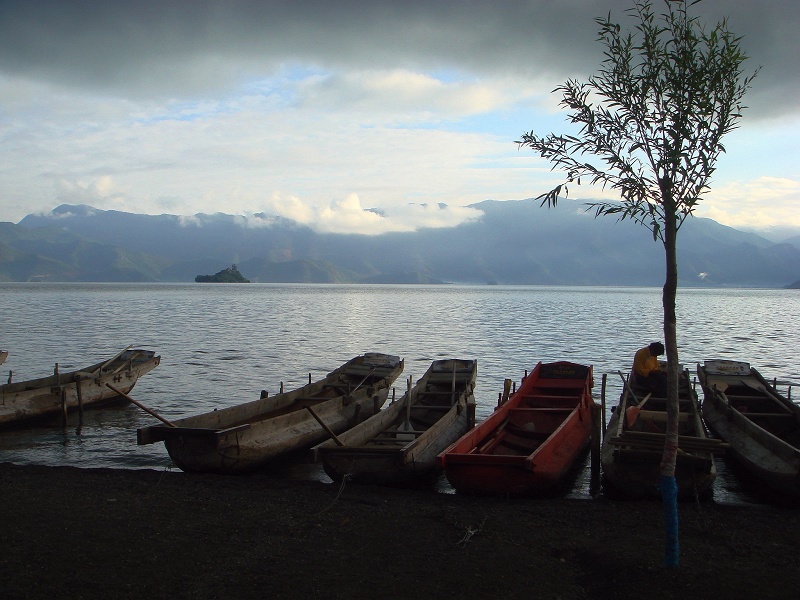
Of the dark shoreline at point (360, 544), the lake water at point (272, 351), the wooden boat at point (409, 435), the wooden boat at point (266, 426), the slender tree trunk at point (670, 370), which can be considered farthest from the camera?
the lake water at point (272, 351)

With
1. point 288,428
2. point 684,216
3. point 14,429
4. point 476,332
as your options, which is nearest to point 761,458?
point 684,216

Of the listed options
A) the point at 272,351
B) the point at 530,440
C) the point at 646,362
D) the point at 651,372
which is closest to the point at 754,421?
the point at 651,372

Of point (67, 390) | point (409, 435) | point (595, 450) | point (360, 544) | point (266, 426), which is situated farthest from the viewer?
point (67, 390)

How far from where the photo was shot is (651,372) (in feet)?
60.6

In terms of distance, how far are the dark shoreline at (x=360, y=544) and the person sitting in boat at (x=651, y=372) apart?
5.40 meters

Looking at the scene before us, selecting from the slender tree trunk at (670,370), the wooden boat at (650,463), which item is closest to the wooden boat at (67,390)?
the wooden boat at (650,463)

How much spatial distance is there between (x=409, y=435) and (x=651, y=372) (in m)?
7.17

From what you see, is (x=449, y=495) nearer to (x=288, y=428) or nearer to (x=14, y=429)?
(x=288, y=428)

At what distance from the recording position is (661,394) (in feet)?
60.8

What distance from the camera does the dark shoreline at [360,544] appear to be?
325 inches

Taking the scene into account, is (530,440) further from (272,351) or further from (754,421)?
(272,351)

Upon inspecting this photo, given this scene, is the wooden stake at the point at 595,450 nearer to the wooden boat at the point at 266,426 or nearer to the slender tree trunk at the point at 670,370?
the wooden boat at the point at 266,426

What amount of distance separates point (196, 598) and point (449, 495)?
6.08 metres

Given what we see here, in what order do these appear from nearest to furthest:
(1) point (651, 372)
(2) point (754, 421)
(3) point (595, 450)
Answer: (3) point (595, 450) < (2) point (754, 421) < (1) point (651, 372)
